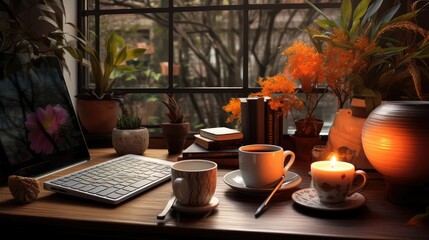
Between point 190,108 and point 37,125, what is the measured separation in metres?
0.77

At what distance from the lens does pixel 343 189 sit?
0.93 metres

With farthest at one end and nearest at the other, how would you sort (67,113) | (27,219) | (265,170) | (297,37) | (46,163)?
(297,37), (67,113), (46,163), (265,170), (27,219)

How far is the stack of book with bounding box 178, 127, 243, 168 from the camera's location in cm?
133

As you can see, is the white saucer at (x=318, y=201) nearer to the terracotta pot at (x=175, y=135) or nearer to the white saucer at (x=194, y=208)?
the white saucer at (x=194, y=208)

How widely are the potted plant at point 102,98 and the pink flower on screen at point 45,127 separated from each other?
0.82 ft

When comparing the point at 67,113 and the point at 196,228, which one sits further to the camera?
the point at 67,113

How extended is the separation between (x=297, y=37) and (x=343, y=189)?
1.04 meters

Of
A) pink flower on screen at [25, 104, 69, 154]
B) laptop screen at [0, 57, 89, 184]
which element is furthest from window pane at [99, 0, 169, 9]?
pink flower on screen at [25, 104, 69, 154]

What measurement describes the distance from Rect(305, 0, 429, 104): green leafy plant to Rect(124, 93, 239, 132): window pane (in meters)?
0.62

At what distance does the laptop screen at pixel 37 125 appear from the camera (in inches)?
44.9

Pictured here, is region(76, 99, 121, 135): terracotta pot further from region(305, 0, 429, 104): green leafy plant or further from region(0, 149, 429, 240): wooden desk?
region(305, 0, 429, 104): green leafy plant

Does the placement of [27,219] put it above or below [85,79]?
below

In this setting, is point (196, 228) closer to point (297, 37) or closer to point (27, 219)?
point (27, 219)

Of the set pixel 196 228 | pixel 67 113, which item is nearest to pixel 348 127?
pixel 196 228
